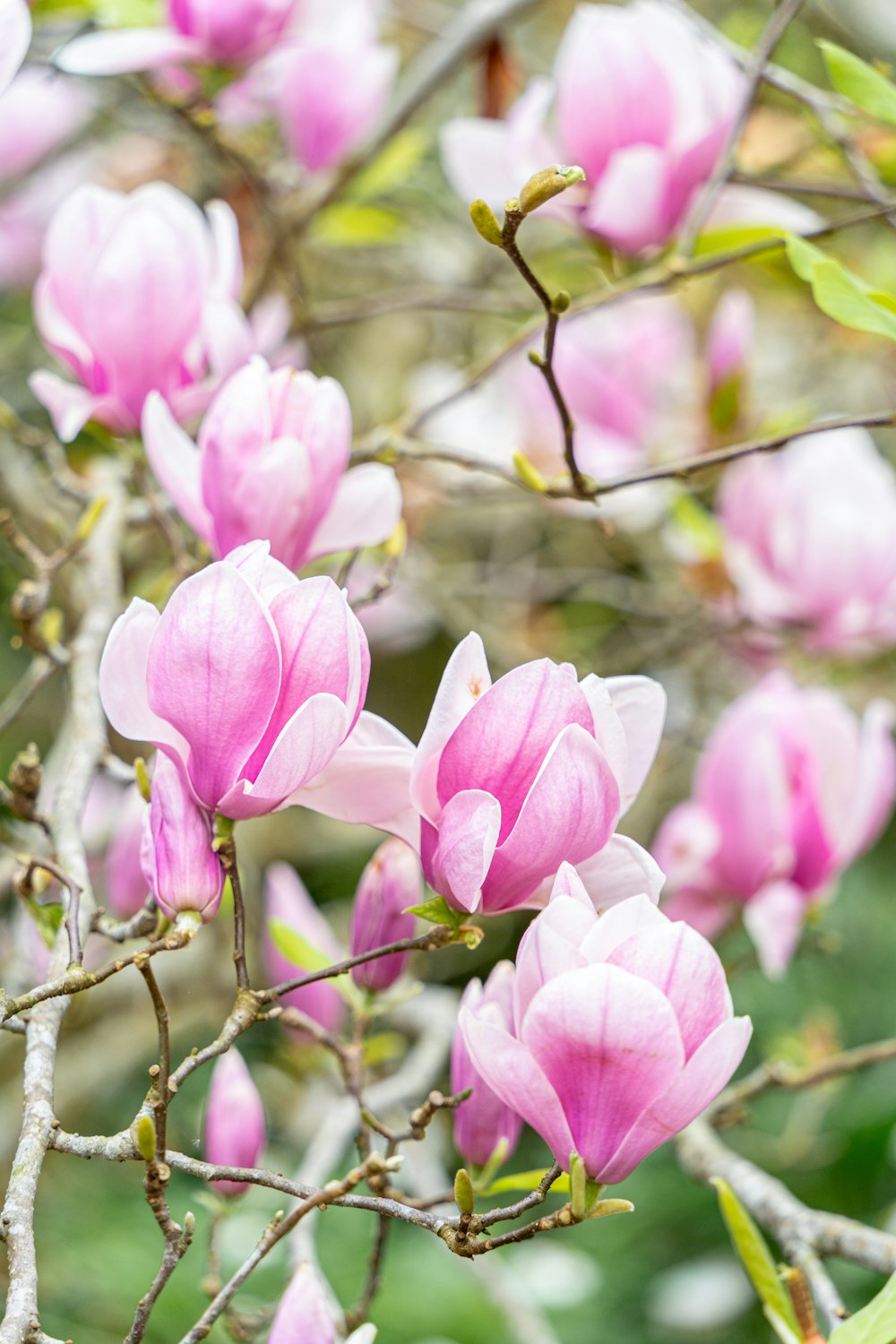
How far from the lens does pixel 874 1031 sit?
1.79 m

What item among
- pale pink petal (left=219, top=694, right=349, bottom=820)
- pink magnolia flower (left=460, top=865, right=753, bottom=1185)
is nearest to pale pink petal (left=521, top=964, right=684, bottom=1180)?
pink magnolia flower (left=460, top=865, right=753, bottom=1185)

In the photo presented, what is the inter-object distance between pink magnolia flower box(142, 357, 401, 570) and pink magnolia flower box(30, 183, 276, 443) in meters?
0.06

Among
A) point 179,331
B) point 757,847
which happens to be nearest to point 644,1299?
point 757,847

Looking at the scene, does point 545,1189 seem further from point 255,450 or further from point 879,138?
point 879,138

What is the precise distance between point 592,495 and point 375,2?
101cm

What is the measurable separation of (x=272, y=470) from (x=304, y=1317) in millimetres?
319

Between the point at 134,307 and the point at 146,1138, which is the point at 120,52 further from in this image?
the point at 146,1138

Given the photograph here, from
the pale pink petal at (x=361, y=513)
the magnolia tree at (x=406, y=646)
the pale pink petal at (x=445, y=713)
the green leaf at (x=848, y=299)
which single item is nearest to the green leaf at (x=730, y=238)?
the magnolia tree at (x=406, y=646)

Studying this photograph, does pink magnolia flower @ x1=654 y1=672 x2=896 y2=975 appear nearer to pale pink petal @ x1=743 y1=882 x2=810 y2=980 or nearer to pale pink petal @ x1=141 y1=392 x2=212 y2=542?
pale pink petal @ x1=743 y1=882 x2=810 y2=980

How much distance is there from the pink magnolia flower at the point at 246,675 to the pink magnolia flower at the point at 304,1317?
0.57 ft

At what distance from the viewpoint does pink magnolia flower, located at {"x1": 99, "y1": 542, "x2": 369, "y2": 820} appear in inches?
15.3

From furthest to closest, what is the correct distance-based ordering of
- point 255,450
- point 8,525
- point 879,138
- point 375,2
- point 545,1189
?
point 375,2, point 879,138, point 8,525, point 255,450, point 545,1189

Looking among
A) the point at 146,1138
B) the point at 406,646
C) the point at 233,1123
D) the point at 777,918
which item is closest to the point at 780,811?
the point at 777,918

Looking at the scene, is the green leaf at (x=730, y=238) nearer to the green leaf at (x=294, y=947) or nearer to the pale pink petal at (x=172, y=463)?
the pale pink petal at (x=172, y=463)
